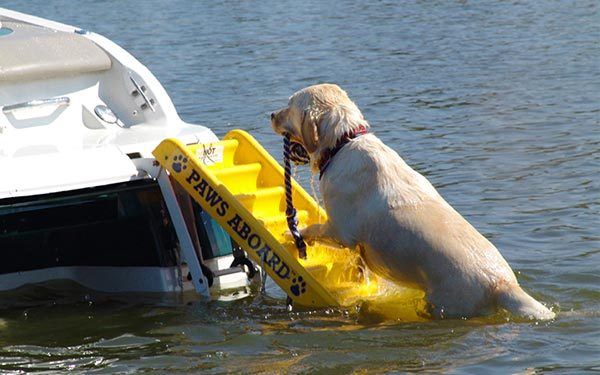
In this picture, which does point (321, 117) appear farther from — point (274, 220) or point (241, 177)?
point (241, 177)

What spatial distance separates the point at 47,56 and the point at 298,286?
2.62 metres

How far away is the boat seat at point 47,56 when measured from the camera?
804 centimetres

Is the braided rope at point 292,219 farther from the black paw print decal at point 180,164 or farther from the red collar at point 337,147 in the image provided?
the black paw print decal at point 180,164

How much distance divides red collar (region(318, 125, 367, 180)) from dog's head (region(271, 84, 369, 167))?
15 millimetres

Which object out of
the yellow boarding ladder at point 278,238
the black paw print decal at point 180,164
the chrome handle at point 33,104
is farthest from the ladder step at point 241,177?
the chrome handle at point 33,104

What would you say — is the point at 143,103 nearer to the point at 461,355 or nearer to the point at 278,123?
the point at 278,123

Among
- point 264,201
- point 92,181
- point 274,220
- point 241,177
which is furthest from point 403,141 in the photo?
point 92,181

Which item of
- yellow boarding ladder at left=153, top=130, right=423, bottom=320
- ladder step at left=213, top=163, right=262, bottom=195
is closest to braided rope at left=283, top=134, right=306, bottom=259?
yellow boarding ladder at left=153, top=130, right=423, bottom=320

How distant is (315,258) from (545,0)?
615 inches

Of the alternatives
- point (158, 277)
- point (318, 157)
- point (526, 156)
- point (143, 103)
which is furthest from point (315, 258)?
point (526, 156)

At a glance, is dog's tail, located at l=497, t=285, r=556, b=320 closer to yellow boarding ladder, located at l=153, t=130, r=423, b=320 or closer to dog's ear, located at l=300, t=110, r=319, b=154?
yellow boarding ladder, located at l=153, t=130, r=423, b=320

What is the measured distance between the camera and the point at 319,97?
22.4 feet

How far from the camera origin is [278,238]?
7223 mm

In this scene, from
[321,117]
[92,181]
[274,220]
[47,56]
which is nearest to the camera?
[321,117]
